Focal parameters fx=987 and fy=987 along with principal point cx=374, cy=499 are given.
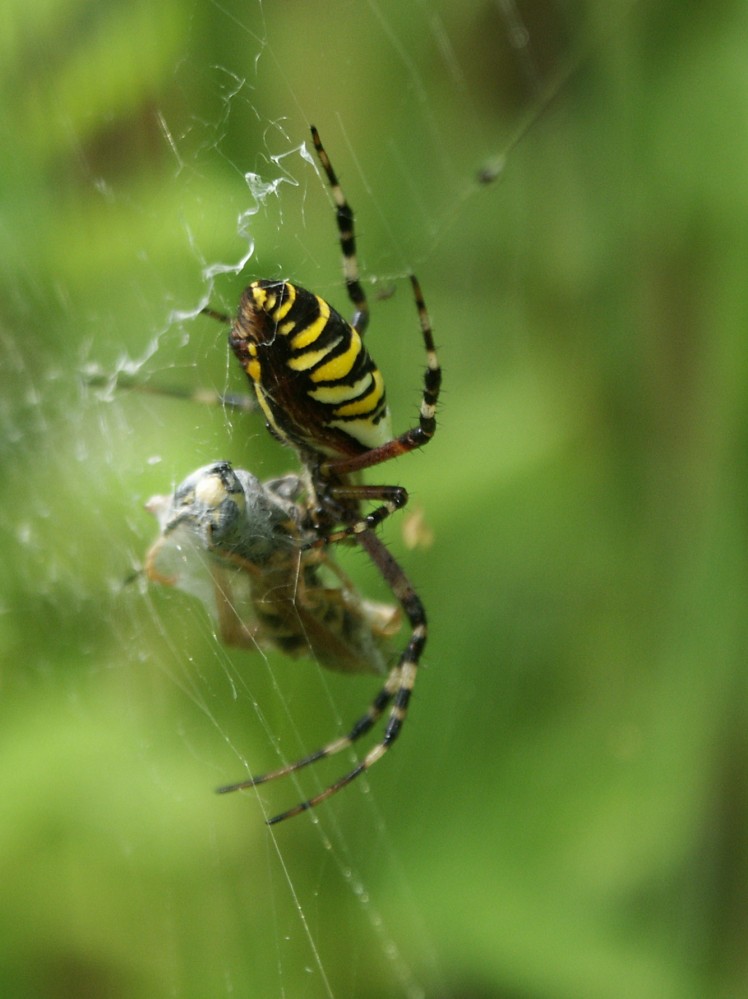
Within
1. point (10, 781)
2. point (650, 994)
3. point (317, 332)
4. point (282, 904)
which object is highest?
point (317, 332)

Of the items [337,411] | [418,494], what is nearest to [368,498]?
[337,411]

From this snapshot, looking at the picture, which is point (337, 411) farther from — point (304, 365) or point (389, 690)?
point (389, 690)

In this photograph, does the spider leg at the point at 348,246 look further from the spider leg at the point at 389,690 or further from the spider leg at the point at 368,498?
the spider leg at the point at 389,690

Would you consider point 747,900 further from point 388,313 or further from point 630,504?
point 388,313

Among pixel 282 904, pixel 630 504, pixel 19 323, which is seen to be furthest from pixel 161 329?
pixel 630 504

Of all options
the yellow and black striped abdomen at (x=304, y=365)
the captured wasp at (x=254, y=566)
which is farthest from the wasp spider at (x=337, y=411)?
the captured wasp at (x=254, y=566)

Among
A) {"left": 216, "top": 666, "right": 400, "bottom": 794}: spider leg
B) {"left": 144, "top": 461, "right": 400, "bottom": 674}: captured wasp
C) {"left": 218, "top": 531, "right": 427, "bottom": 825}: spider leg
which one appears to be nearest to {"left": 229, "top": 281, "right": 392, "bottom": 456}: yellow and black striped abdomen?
{"left": 144, "top": 461, "right": 400, "bottom": 674}: captured wasp
